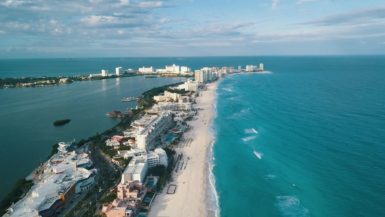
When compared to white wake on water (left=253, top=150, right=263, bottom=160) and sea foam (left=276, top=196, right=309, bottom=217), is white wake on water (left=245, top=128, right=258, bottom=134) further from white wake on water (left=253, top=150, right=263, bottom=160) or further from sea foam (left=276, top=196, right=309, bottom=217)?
sea foam (left=276, top=196, right=309, bottom=217)

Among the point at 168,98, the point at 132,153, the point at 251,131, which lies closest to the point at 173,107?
the point at 168,98

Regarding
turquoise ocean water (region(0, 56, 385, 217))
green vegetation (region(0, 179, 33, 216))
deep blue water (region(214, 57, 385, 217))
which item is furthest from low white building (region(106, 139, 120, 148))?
deep blue water (region(214, 57, 385, 217))

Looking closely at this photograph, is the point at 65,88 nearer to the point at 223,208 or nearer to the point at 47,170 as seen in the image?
the point at 47,170

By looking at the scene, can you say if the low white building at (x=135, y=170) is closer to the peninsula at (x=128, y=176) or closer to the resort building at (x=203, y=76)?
the peninsula at (x=128, y=176)

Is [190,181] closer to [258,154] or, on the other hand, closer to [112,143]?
[258,154]

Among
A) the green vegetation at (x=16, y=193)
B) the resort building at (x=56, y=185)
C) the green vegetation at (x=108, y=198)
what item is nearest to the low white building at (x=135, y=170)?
the green vegetation at (x=108, y=198)

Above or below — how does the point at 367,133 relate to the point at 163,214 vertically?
above

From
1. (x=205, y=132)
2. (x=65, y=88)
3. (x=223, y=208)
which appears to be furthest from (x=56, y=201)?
(x=65, y=88)
